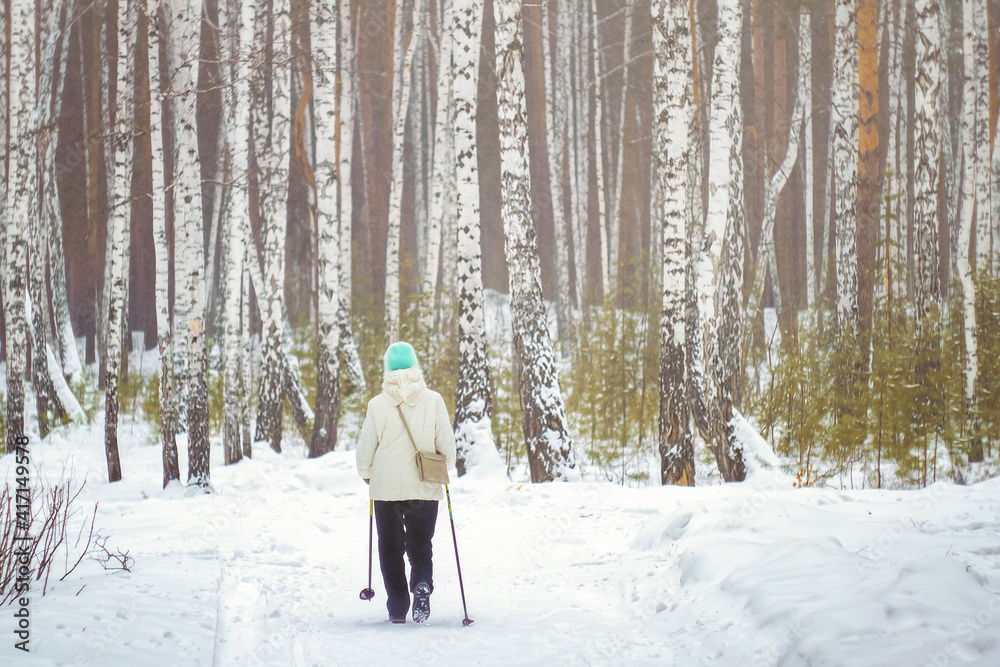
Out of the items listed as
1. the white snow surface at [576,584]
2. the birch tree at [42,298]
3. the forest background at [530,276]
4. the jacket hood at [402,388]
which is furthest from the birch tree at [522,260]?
the birch tree at [42,298]

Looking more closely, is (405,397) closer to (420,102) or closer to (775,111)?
(775,111)

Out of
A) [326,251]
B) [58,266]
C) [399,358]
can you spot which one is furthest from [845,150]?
[58,266]

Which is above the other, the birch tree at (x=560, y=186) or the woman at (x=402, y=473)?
the birch tree at (x=560, y=186)

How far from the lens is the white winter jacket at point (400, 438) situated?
4684 millimetres

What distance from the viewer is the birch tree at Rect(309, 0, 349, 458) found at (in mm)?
11156

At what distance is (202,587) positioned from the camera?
467 centimetres

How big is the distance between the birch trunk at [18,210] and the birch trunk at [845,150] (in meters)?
12.1

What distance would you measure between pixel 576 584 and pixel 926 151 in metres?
8.19

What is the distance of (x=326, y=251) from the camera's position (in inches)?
454

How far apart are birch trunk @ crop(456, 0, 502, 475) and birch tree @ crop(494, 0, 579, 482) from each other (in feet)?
1.58

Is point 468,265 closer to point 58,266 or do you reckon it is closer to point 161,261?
point 161,261

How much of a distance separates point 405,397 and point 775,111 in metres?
15.4
